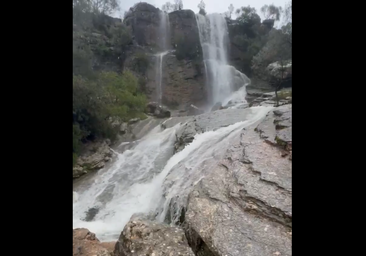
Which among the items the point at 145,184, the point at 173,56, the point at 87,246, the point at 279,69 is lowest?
the point at 87,246

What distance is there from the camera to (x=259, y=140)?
242 inches

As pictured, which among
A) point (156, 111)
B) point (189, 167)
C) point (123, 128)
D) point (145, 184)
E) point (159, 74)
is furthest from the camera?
point (159, 74)

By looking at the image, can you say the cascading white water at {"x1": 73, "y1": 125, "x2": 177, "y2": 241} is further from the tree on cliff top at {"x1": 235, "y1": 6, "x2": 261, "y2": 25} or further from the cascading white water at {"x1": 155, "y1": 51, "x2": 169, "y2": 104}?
the tree on cliff top at {"x1": 235, "y1": 6, "x2": 261, "y2": 25}

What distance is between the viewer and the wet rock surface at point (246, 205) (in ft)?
11.0

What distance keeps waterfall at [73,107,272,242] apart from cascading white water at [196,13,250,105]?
13.1 m

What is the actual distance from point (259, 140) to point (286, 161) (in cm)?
128

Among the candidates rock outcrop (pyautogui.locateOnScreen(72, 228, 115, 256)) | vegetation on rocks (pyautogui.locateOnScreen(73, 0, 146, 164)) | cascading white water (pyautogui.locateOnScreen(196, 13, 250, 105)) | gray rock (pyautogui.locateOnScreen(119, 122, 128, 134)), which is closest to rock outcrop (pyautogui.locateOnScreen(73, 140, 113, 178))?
vegetation on rocks (pyautogui.locateOnScreen(73, 0, 146, 164))

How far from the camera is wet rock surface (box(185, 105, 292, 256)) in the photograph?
3.36m

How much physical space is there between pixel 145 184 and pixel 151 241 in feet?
12.7

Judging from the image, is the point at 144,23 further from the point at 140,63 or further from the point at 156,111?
the point at 156,111

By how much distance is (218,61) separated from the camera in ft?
79.6

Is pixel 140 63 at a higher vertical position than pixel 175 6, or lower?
lower

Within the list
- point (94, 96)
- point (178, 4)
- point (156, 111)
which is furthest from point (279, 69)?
point (178, 4)
